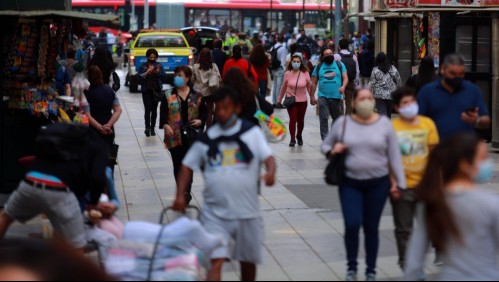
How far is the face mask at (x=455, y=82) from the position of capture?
829 cm

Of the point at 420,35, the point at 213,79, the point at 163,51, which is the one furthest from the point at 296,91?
the point at 163,51

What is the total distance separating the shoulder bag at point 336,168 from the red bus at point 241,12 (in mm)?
54959

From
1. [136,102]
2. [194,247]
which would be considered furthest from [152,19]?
[194,247]

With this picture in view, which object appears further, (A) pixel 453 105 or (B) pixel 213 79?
(B) pixel 213 79

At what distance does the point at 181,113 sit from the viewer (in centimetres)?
1121

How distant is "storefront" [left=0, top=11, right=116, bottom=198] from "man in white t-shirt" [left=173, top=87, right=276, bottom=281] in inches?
175

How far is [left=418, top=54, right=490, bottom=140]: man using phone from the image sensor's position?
27.2ft

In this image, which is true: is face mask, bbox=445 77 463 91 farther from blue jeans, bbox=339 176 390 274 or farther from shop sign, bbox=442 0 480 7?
shop sign, bbox=442 0 480 7

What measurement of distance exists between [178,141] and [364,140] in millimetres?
4024

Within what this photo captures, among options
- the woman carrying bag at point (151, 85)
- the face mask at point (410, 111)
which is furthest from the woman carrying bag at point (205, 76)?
the face mask at point (410, 111)

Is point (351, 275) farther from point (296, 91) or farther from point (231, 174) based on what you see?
point (296, 91)

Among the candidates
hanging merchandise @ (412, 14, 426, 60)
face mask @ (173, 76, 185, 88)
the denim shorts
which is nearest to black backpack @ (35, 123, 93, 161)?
the denim shorts

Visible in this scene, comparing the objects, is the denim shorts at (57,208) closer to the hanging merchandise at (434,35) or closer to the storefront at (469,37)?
the storefront at (469,37)

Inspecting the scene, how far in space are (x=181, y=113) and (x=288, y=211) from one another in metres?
1.55
